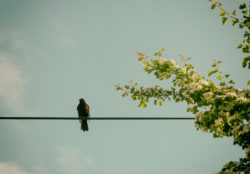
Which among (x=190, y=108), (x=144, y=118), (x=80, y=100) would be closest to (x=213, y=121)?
(x=190, y=108)

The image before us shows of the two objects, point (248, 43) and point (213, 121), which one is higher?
point (248, 43)

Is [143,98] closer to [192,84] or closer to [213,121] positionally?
[192,84]

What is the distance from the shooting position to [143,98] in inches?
195

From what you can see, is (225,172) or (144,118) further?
(144,118)

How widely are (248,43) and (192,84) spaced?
45.7 inches

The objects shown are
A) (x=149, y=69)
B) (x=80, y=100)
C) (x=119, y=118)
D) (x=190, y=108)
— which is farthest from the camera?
(x=80, y=100)

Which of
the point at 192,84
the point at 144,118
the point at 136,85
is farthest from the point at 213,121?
the point at 136,85

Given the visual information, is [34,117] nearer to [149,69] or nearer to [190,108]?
[149,69]

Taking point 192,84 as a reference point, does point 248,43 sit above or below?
above

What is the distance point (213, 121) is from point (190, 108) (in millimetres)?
504

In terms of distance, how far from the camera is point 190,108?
411 cm

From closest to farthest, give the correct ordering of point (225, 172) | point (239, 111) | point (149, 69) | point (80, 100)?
point (239, 111) → point (225, 172) → point (149, 69) → point (80, 100)

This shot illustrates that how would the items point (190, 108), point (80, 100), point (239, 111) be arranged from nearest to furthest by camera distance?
point (239, 111) < point (190, 108) < point (80, 100)

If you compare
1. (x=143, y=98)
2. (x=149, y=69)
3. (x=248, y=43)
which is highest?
(x=248, y=43)
